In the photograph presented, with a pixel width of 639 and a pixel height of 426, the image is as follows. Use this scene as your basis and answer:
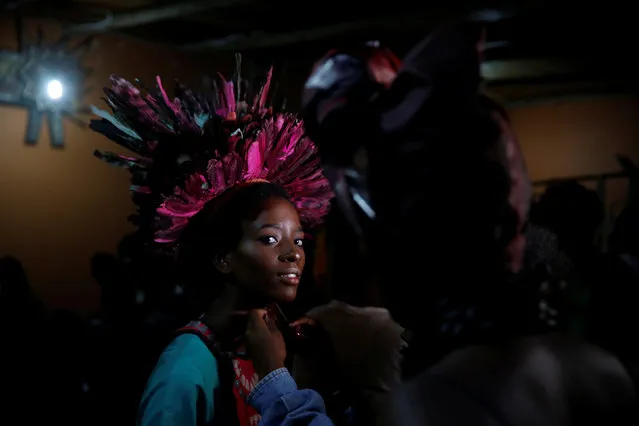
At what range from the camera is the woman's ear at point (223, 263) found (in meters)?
1.86

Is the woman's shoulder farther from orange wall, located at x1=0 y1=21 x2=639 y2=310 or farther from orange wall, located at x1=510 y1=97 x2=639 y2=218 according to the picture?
orange wall, located at x1=510 y1=97 x2=639 y2=218

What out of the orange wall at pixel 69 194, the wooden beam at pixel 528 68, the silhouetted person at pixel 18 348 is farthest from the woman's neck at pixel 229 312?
the wooden beam at pixel 528 68

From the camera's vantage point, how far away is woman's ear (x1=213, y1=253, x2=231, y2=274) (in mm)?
1856

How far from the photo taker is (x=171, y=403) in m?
1.60

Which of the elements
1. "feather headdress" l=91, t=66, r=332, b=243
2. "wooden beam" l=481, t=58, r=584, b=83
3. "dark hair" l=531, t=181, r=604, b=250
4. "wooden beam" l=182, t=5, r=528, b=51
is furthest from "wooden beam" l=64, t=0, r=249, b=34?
"feather headdress" l=91, t=66, r=332, b=243

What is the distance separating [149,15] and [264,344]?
12.2ft

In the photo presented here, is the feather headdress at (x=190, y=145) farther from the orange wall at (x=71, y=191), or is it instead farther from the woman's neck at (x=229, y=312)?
the orange wall at (x=71, y=191)

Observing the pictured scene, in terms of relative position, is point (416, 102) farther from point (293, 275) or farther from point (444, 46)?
point (293, 275)

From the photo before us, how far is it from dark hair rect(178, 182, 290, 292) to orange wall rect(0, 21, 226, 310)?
122 inches

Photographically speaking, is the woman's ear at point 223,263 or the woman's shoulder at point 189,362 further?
the woman's ear at point 223,263

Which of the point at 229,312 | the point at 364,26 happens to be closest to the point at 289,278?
the point at 229,312

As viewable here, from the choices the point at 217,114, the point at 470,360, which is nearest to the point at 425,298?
the point at 470,360

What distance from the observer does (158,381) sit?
5.41ft

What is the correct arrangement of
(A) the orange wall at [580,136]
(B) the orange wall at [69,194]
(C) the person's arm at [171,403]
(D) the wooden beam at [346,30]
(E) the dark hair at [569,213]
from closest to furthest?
(C) the person's arm at [171,403], (E) the dark hair at [569,213], (D) the wooden beam at [346,30], (B) the orange wall at [69,194], (A) the orange wall at [580,136]
